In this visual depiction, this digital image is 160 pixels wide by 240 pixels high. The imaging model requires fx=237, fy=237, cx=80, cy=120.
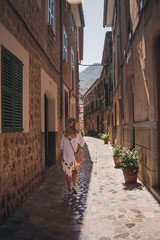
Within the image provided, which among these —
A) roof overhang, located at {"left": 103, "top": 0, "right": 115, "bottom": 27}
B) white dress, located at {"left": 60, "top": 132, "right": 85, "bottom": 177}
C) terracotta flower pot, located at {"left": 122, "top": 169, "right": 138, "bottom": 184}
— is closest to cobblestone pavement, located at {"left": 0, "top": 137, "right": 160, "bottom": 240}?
terracotta flower pot, located at {"left": 122, "top": 169, "right": 138, "bottom": 184}

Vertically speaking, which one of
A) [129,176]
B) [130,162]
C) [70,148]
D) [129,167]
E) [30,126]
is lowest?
[129,176]

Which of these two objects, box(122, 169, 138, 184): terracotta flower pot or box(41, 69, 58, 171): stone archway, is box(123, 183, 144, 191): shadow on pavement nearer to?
box(122, 169, 138, 184): terracotta flower pot

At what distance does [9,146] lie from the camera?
3977 millimetres

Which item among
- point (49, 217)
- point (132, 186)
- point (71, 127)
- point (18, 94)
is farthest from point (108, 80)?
point (49, 217)

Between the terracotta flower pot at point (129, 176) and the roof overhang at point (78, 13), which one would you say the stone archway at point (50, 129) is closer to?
the terracotta flower pot at point (129, 176)

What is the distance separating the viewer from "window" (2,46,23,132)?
3913mm

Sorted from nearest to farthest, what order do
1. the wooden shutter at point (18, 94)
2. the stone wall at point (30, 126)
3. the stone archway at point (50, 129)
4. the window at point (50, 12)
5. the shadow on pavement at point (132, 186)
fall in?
the stone wall at point (30, 126) → the wooden shutter at point (18, 94) → the shadow on pavement at point (132, 186) → the window at point (50, 12) → the stone archway at point (50, 129)

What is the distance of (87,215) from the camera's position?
12.7 ft

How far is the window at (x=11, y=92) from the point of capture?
12.8 ft

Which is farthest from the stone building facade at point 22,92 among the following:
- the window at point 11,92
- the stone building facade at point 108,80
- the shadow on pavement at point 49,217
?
the stone building facade at point 108,80

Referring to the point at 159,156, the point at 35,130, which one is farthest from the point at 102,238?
the point at 35,130

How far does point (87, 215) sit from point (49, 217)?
2.01 feet

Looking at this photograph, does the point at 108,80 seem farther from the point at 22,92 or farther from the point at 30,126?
the point at 22,92

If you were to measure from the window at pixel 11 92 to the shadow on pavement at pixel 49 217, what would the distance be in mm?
1427
